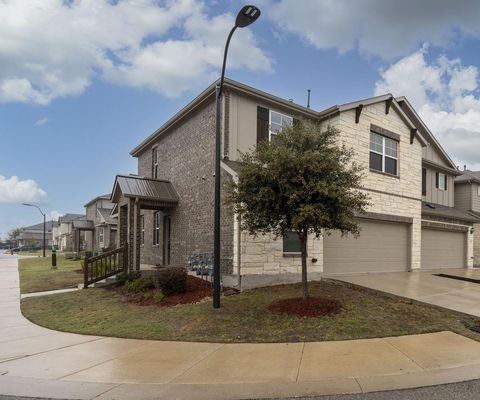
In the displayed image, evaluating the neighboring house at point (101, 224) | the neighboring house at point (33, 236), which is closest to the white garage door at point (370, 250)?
the neighboring house at point (101, 224)

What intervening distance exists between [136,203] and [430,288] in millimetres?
10893

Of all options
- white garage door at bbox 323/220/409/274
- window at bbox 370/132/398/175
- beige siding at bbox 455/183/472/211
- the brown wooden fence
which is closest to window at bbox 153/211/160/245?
the brown wooden fence

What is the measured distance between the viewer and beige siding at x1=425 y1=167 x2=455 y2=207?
22.3 m

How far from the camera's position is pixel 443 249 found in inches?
793

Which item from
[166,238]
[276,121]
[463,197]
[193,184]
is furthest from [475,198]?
[166,238]

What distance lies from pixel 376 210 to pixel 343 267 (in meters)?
2.85

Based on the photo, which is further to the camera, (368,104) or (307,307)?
(368,104)

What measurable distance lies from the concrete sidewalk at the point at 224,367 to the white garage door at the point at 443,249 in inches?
493

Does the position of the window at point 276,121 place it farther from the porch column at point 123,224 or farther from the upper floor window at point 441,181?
the upper floor window at point 441,181

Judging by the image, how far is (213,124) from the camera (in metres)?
14.1

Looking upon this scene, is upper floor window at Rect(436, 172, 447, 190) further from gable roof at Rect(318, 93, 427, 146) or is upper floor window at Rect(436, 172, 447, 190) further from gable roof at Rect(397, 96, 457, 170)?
gable roof at Rect(318, 93, 427, 146)

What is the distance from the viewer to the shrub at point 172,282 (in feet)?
37.6

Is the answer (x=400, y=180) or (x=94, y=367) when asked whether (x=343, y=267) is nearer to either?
(x=400, y=180)

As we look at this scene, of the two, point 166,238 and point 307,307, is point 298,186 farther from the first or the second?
point 166,238
